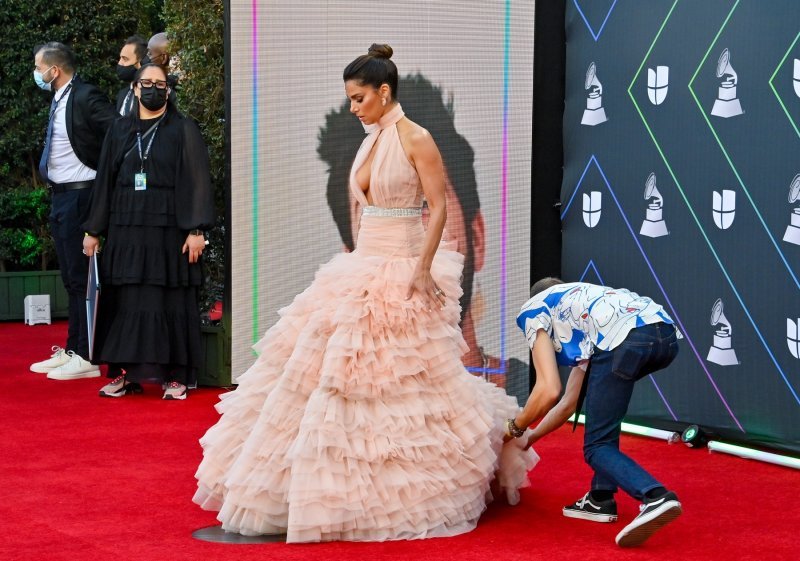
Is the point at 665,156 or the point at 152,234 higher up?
the point at 665,156

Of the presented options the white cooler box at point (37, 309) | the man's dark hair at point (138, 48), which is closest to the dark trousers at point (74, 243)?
the man's dark hair at point (138, 48)

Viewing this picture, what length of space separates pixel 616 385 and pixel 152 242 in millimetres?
3750

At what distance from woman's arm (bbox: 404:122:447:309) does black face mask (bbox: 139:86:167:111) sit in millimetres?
3026

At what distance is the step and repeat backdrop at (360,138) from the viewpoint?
661cm

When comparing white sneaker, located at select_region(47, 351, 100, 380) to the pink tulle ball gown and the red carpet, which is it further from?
the pink tulle ball gown

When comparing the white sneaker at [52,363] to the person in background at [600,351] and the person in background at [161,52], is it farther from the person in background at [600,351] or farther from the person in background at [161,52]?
the person in background at [600,351]

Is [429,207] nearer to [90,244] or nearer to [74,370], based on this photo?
[90,244]

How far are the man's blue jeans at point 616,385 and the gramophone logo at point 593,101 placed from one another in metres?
2.38

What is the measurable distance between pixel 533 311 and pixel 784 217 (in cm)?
189

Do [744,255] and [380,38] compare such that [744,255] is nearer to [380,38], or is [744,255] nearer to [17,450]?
[380,38]

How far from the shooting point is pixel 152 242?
7203 mm

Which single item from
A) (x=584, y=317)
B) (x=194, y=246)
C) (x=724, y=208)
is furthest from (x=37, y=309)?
(x=584, y=317)

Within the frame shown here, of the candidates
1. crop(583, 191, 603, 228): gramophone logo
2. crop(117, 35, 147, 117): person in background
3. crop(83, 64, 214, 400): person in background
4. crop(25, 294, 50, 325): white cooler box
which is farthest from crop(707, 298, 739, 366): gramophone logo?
crop(25, 294, 50, 325): white cooler box

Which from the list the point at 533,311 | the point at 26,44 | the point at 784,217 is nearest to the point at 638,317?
the point at 533,311
